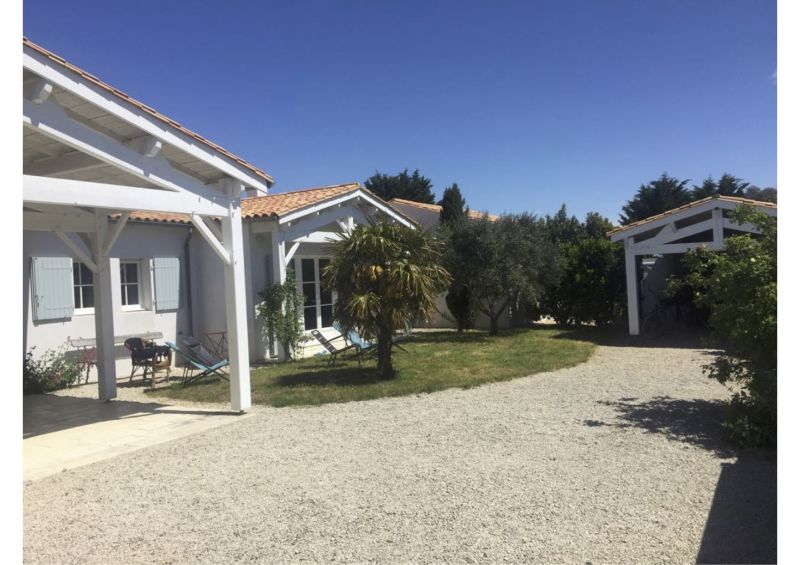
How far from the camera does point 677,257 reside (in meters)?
19.2

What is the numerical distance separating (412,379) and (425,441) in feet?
11.5

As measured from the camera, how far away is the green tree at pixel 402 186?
1641 inches

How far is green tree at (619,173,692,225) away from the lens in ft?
123

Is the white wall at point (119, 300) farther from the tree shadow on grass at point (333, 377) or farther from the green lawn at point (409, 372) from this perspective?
the tree shadow on grass at point (333, 377)

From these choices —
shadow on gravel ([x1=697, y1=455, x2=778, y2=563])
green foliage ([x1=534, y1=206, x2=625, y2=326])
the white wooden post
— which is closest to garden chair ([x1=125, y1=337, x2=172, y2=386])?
the white wooden post

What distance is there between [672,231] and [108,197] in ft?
41.8

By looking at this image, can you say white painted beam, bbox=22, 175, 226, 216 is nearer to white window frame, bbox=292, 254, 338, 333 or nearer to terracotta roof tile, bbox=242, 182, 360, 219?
terracotta roof tile, bbox=242, 182, 360, 219

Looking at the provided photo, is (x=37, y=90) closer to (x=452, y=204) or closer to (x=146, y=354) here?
(x=146, y=354)

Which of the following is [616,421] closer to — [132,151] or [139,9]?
[132,151]

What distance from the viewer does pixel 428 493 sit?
452 centimetres

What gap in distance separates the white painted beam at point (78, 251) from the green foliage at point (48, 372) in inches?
99.2

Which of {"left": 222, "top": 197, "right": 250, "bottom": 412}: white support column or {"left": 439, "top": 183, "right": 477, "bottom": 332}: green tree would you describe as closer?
{"left": 222, "top": 197, "right": 250, "bottom": 412}: white support column

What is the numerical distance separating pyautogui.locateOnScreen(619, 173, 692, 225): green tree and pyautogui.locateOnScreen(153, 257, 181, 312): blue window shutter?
110ft
